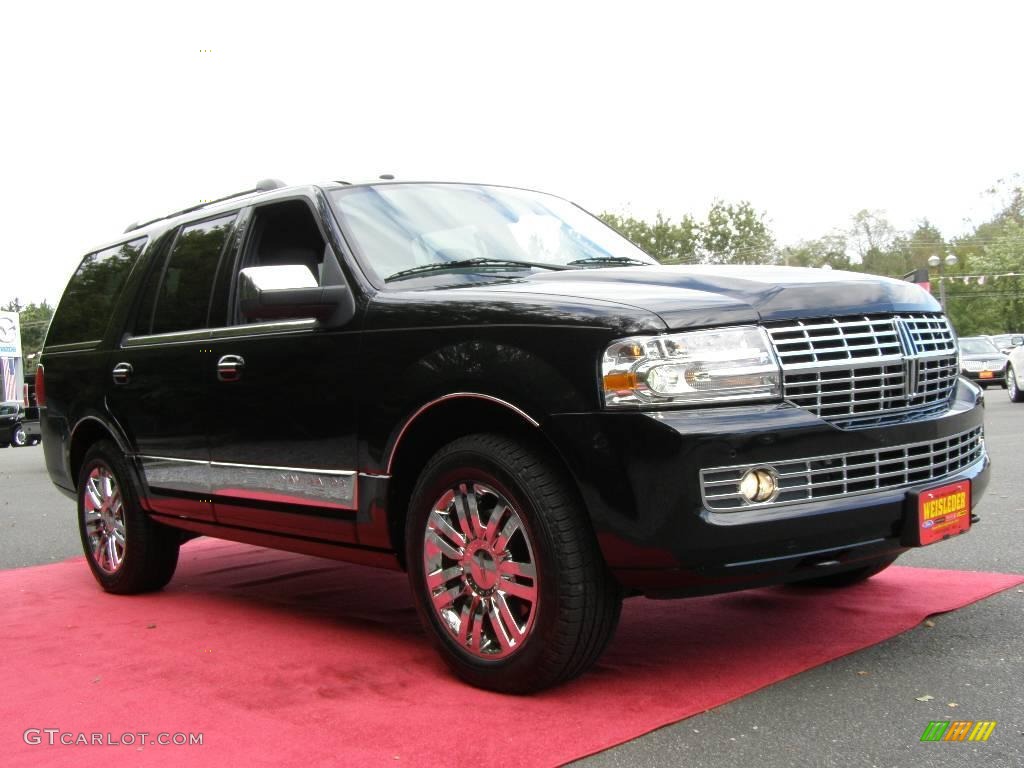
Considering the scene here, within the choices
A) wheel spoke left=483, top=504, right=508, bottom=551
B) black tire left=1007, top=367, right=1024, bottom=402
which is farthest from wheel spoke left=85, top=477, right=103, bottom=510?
black tire left=1007, top=367, right=1024, bottom=402

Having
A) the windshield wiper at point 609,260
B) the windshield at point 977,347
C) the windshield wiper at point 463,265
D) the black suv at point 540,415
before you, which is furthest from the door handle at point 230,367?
the windshield at point 977,347

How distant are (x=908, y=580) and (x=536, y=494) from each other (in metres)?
2.55

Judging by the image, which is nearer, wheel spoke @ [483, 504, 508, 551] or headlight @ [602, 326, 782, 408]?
headlight @ [602, 326, 782, 408]

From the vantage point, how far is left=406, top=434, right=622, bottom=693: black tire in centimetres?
371

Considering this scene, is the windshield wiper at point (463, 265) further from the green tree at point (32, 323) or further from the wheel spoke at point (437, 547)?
the green tree at point (32, 323)

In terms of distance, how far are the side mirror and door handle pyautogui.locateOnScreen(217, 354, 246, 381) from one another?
1.96 feet

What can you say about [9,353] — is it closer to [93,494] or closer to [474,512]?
[93,494]

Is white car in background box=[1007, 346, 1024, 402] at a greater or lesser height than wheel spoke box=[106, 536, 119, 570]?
lesser

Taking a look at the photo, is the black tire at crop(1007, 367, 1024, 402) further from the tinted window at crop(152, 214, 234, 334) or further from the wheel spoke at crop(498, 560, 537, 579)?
the wheel spoke at crop(498, 560, 537, 579)

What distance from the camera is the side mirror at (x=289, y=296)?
443cm

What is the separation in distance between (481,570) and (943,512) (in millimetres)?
1582

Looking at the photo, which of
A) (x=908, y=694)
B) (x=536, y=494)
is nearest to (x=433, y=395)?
(x=536, y=494)

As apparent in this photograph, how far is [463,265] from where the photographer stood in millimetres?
4770

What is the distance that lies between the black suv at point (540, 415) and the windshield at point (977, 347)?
29.0 meters
